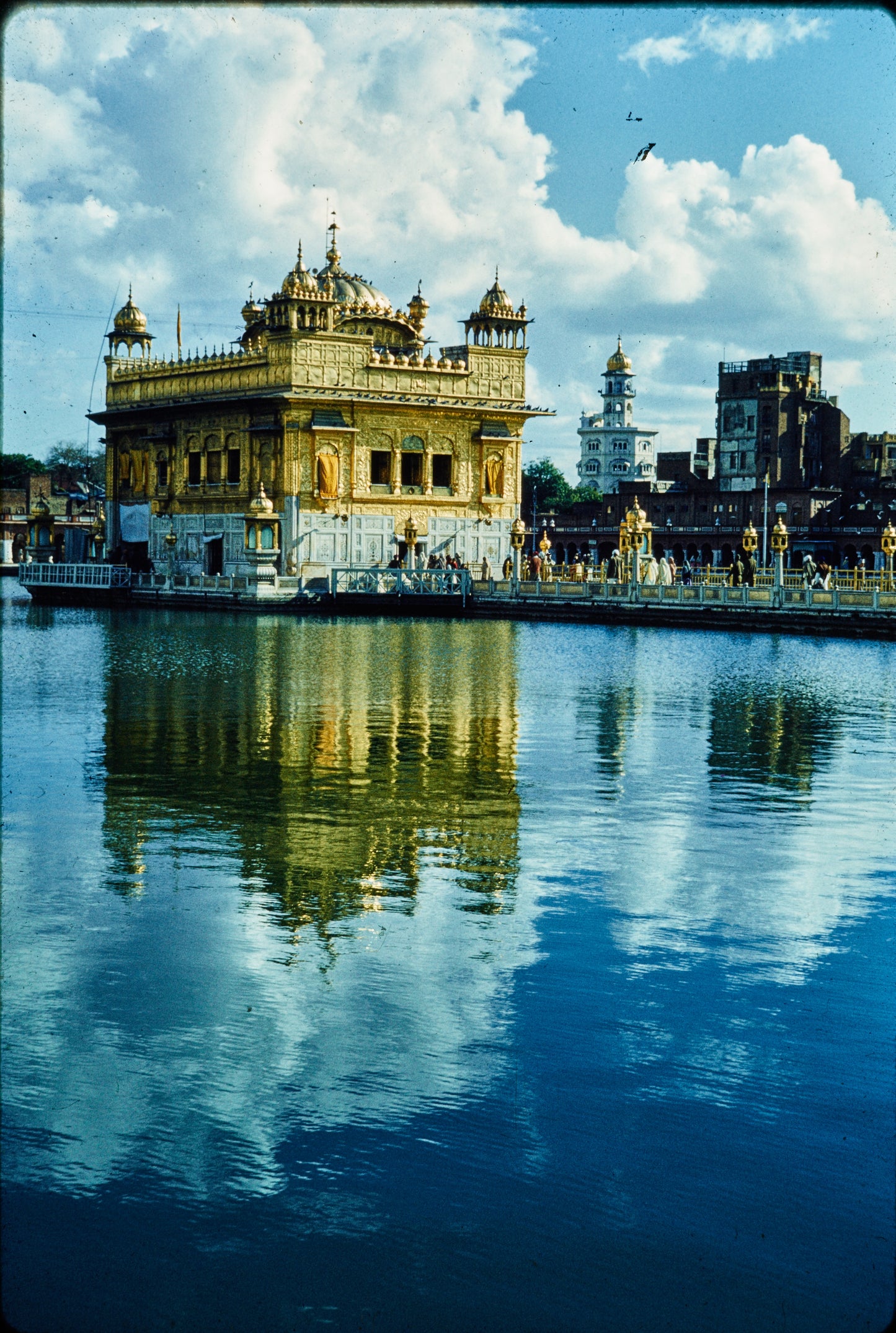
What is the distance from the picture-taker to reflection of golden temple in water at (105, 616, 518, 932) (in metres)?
10.4

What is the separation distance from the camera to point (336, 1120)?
620 centimetres

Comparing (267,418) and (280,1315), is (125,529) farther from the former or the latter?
(280,1315)

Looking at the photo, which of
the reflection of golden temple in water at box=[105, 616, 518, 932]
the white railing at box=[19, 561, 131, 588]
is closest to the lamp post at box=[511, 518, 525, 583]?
the white railing at box=[19, 561, 131, 588]

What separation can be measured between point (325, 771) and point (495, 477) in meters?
45.2

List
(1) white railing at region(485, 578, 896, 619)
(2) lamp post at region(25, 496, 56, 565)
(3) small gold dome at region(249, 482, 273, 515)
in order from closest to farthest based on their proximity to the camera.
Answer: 1. (1) white railing at region(485, 578, 896, 619)
2. (3) small gold dome at region(249, 482, 273, 515)
3. (2) lamp post at region(25, 496, 56, 565)

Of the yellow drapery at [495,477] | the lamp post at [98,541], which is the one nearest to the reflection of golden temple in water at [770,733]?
the yellow drapery at [495,477]

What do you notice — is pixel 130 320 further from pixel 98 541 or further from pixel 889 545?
pixel 889 545

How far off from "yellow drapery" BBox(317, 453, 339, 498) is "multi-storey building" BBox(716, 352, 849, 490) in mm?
50798

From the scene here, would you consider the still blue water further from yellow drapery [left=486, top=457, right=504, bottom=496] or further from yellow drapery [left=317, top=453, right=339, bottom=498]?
yellow drapery [left=486, top=457, right=504, bottom=496]

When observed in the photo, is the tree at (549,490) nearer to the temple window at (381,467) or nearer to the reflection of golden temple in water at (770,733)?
the temple window at (381,467)

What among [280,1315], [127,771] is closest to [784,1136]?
[280,1315]

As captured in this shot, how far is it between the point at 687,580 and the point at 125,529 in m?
22.2

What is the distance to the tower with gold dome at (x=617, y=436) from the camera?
491 ft

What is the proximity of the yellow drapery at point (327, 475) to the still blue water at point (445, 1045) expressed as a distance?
128 ft
